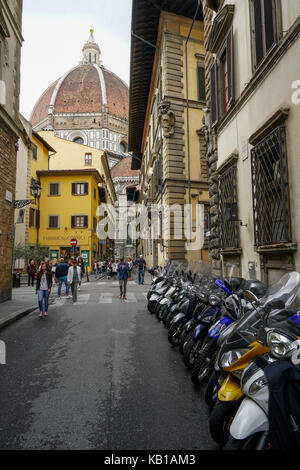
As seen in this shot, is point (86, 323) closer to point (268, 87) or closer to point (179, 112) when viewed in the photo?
point (268, 87)

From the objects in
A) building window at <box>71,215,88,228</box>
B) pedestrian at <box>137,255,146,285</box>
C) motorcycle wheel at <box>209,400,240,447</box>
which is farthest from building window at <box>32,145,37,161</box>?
motorcycle wheel at <box>209,400,240,447</box>

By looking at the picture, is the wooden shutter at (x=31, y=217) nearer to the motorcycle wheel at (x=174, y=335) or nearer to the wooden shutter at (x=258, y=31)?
the wooden shutter at (x=258, y=31)

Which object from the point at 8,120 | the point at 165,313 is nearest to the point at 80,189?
the point at 8,120

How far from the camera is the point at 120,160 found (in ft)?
280

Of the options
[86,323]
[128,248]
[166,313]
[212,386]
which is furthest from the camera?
[128,248]

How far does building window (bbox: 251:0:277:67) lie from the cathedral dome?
271 ft

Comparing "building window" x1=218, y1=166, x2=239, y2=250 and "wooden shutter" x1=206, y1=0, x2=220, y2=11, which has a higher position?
"wooden shutter" x1=206, y1=0, x2=220, y2=11

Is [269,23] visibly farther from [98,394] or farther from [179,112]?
[179,112]

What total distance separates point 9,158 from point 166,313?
27.4 ft

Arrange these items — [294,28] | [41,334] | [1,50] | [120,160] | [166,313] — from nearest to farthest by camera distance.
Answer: [294,28], [41,334], [166,313], [1,50], [120,160]

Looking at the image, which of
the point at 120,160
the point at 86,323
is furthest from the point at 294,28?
the point at 120,160

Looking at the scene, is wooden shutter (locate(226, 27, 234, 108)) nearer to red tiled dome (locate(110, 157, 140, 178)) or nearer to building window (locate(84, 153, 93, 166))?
building window (locate(84, 153, 93, 166))

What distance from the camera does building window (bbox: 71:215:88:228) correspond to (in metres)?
35.9

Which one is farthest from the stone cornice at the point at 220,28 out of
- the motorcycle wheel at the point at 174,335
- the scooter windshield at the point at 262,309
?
the scooter windshield at the point at 262,309
